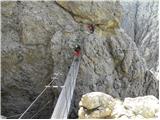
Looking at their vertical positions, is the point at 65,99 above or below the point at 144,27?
below

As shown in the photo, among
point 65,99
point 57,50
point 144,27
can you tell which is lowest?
point 65,99

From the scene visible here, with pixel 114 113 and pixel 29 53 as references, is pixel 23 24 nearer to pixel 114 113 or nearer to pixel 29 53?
pixel 29 53

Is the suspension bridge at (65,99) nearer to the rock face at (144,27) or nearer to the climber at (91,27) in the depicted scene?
the climber at (91,27)

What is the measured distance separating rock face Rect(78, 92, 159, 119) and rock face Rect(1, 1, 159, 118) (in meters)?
4.34

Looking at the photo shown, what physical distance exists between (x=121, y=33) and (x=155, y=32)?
19637mm

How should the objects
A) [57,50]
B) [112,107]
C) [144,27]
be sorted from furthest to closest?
[144,27] < [57,50] < [112,107]

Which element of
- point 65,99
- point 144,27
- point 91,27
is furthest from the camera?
point 144,27

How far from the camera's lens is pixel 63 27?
16.1 meters

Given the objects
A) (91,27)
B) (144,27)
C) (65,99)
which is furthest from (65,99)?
(144,27)

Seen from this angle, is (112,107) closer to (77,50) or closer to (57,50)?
(77,50)

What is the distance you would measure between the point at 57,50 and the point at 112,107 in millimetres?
5864

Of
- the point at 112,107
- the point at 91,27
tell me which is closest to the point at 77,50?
the point at 91,27

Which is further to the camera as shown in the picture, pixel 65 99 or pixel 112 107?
pixel 65 99

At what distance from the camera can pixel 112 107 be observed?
34.3 ft
